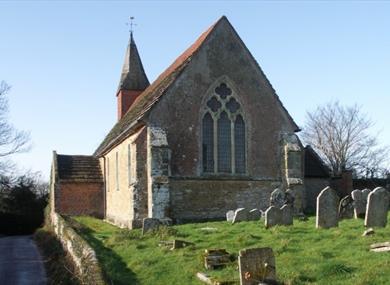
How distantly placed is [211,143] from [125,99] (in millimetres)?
19432

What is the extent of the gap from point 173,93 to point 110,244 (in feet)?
29.9

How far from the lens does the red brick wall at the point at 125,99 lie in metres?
42.3

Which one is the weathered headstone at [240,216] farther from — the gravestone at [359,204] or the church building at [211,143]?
the gravestone at [359,204]

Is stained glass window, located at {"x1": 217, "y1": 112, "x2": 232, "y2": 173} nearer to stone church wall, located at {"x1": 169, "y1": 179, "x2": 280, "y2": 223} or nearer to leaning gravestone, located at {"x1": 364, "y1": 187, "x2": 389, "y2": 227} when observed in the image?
stone church wall, located at {"x1": 169, "y1": 179, "x2": 280, "y2": 223}

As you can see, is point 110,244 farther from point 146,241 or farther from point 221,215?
point 221,215

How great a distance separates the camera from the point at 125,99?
4247 cm

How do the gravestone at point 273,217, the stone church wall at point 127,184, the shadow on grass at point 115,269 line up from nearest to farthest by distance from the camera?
the shadow on grass at point 115,269
the gravestone at point 273,217
the stone church wall at point 127,184

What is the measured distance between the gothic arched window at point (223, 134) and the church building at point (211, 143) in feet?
0.15

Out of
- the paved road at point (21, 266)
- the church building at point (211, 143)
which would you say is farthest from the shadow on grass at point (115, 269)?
the church building at point (211, 143)

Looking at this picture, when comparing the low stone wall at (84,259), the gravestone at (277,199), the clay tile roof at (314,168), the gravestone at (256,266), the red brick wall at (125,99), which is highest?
the red brick wall at (125,99)

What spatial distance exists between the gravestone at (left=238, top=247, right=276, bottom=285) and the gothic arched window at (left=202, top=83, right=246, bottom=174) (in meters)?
14.6

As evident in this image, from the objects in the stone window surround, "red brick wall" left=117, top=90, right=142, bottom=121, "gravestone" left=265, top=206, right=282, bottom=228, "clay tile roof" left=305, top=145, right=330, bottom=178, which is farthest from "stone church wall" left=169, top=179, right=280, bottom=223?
"red brick wall" left=117, top=90, right=142, bottom=121

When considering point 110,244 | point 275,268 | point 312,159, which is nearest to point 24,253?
point 110,244

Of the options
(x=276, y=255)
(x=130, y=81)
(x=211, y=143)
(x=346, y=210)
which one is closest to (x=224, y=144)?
(x=211, y=143)
